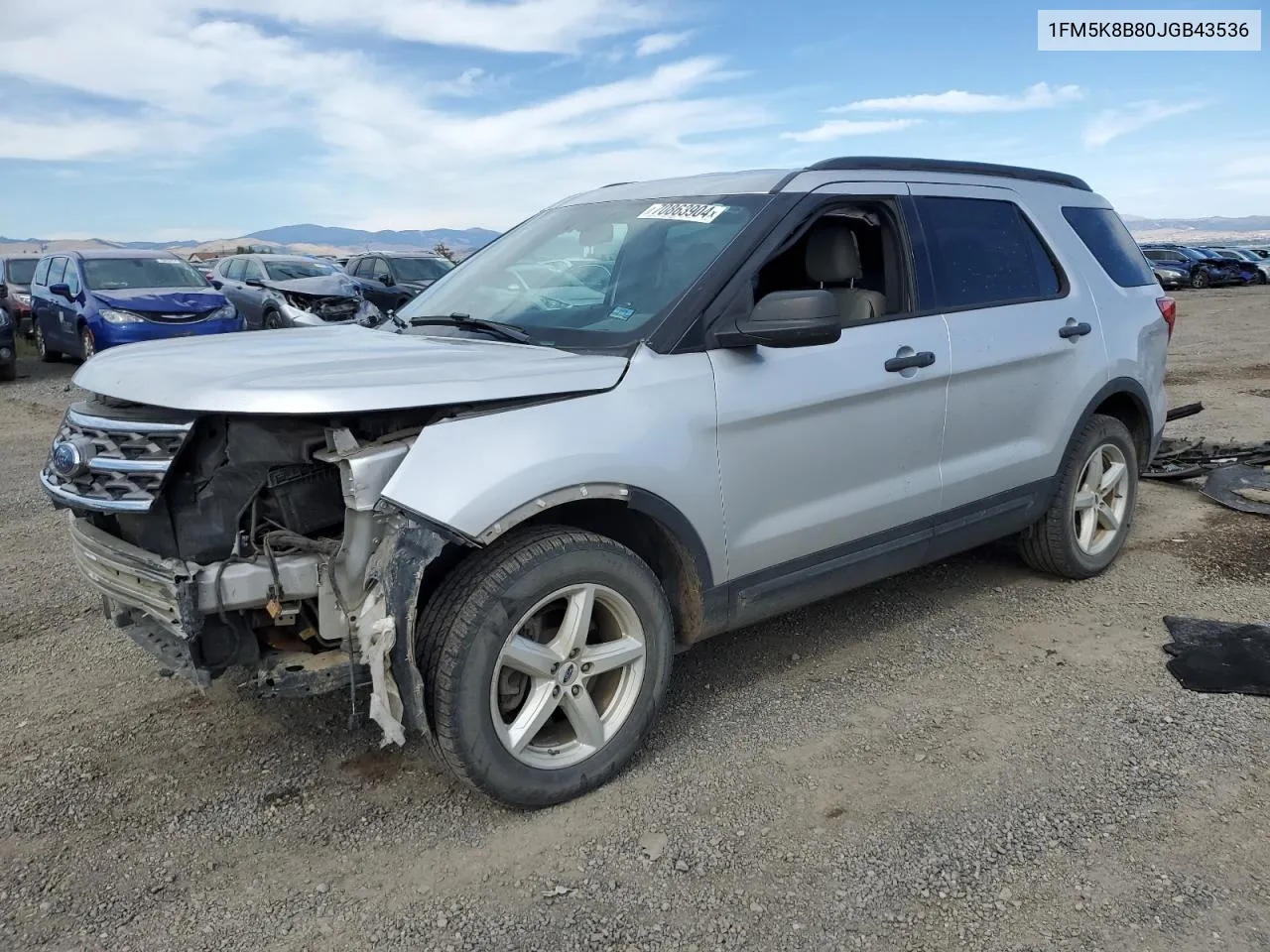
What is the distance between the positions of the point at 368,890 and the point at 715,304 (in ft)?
6.70

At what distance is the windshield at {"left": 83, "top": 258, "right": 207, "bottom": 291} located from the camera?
A: 1359 centimetres

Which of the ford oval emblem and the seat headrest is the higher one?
the seat headrest

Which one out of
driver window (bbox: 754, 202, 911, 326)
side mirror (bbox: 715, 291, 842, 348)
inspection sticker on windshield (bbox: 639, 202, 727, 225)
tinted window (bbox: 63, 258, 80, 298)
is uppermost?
tinted window (bbox: 63, 258, 80, 298)

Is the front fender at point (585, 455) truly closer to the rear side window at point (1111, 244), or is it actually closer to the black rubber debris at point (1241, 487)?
the rear side window at point (1111, 244)

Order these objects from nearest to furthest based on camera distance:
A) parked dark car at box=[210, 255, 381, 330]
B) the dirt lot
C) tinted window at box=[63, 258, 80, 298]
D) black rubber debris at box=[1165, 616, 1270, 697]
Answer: the dirt lot
black rubber debris at box=[1165, 616, 1270, 697]
tinted window at box=[63, 258, 80, 298]
parked dark car at box=[210, 255, 381, 330]

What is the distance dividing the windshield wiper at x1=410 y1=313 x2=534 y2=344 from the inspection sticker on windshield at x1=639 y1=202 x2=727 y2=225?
727 millimetres

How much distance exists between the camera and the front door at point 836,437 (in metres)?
3.27

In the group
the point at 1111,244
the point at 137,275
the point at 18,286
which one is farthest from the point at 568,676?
the point at 18,286

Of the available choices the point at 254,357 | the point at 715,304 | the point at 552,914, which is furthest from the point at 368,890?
the point at 715,304

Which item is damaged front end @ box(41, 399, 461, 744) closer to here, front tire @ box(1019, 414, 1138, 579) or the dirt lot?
the dirt lot

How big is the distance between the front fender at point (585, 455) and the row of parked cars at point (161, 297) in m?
7.88

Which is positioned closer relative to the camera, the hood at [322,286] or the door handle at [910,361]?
the door handle at [910,361]

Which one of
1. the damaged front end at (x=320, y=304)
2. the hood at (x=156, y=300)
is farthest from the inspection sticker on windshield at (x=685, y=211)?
the damaged front end at (x=320, y=304)

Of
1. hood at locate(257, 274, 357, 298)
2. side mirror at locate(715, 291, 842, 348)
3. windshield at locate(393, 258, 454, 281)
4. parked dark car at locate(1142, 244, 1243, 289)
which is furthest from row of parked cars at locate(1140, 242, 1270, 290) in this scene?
side mirror at locate(715, 291, 842, 348)
